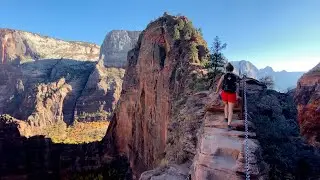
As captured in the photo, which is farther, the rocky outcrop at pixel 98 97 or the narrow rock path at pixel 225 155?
the rocky outcrop at pixel 98 97

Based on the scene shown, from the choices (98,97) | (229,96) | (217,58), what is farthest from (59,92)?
(229,96)

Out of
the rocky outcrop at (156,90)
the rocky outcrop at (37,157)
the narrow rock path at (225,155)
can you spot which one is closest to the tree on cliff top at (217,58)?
the rocky outcrop at (156,90)

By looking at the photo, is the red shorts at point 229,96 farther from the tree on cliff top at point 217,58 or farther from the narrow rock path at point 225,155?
the tree on cliff top at point 217,58

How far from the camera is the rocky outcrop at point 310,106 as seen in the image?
75.2ft

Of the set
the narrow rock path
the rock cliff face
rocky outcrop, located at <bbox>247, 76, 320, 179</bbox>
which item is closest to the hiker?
the narrow rock path

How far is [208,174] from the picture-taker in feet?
56.2

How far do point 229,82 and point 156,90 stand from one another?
41205 millimetres

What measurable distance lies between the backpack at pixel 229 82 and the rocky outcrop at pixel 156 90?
34.9 feet

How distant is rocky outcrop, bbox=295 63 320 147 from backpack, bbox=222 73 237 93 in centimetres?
707

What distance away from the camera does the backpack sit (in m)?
18.2

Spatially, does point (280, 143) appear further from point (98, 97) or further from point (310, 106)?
point (98, 97)

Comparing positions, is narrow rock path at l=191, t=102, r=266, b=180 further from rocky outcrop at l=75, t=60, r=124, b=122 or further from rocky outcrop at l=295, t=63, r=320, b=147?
rocky outcrop at l=75, t=60, r=124, b=122

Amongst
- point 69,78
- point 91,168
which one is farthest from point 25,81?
point 91,168

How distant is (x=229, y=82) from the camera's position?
18.3m
